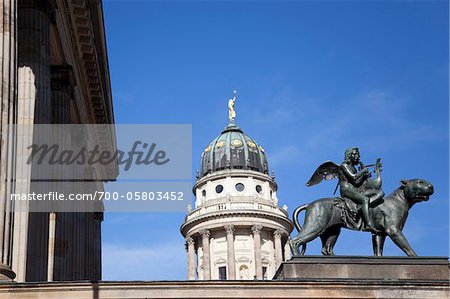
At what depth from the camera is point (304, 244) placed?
83.0 ft

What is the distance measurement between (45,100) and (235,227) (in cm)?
8271

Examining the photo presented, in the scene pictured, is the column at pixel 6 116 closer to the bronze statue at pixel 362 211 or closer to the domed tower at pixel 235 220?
the bronze statue at pixel 362 211

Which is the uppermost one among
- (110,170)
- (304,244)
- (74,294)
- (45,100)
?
(110,170)

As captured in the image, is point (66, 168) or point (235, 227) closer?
point (66, 168)

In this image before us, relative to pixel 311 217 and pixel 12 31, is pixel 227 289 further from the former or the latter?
pixel 12 31

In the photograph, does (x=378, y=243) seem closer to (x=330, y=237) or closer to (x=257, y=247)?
(x=330, y=237)

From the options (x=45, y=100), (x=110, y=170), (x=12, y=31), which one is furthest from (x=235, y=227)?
(x=12, y=31)

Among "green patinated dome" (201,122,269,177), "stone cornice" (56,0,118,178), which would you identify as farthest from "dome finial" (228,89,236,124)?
"stone cornice" (56,0,118,178)

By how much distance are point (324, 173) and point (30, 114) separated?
10609 millimetres

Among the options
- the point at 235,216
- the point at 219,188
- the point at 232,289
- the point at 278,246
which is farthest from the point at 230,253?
the point at 232,289

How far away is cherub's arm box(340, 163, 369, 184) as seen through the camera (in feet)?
85.7

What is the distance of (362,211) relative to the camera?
84.1 ft

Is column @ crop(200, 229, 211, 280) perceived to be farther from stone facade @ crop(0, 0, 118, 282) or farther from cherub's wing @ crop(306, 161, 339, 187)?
cherub's wing @ crop(306, 161, 339, 187)

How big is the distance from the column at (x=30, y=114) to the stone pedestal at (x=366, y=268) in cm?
902
